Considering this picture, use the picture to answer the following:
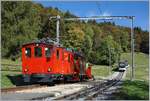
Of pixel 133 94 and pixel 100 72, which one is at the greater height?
pixel 133 94

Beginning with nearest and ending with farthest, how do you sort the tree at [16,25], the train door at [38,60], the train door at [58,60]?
the train door at [38,60], the train door at [58,60], the tree at [16,25]

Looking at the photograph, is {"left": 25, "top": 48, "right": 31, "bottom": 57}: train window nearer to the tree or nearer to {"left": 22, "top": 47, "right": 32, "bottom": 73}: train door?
{"left": 22, "top": 47, "right": 32, "bottom": 73}: train door

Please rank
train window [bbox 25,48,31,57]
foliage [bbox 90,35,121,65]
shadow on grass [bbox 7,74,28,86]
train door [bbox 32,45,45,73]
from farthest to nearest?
foliage [bbox 90,35,121,65], shadow on grass [bbox 7,74,28,86], train window [bbox 25,48,31,57], train door [bbox 32,45,45,73]

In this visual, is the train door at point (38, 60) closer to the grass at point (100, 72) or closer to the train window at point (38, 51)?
the train window at point (38, 51)

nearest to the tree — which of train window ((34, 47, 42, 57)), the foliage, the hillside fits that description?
the hillside

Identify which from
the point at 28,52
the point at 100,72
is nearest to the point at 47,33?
the point at 100,72

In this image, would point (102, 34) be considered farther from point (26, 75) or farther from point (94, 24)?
point (26, 75)

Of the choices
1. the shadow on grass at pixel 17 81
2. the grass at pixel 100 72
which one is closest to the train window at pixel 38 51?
the shadow on grass at pixel 17 81

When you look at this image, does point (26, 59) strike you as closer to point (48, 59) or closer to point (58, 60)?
point (48, 59)

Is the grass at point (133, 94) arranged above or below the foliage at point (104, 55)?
below

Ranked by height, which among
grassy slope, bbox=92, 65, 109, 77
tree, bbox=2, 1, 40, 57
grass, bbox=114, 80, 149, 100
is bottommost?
grassy slope, bbox=92, 65, 109, 77

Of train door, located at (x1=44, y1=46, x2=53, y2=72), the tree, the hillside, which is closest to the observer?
train door, located at (x1=44, y1=46, x2=53, y2=72)

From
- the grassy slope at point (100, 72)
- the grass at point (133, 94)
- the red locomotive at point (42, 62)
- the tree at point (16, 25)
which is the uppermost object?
the tree at point (16, 25)

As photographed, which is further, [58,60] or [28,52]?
[58,60]
